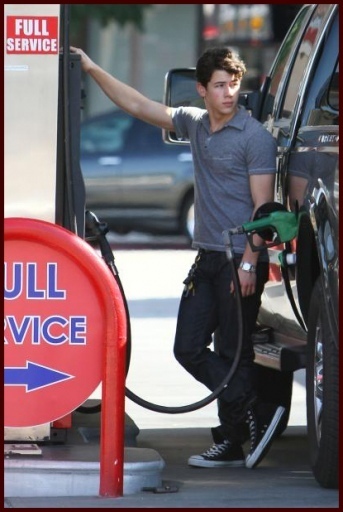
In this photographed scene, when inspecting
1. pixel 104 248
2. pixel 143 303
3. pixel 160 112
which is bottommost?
pixel 143 303

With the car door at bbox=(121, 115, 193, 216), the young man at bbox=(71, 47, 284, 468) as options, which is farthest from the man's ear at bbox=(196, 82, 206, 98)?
the car door at bbox=(121, 115, 193, 216)

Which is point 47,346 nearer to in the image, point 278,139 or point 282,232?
point 282,232

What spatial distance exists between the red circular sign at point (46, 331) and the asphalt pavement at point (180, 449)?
40cm

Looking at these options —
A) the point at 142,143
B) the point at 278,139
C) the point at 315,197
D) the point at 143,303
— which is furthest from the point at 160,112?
the point at 142,143

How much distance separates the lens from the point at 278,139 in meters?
7.35

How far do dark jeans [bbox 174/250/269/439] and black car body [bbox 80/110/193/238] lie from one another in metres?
12.3

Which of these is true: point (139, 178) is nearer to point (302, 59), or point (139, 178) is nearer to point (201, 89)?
point (302, 59)

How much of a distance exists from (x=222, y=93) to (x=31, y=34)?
3.47 feet

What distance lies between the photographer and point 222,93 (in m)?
6.61

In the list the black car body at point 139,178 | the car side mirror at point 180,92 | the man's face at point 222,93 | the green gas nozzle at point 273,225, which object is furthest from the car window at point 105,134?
the green gas nozzle at point 273,225

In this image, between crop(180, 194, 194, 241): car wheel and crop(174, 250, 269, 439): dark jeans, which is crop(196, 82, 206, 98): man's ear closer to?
crop(174, 250, 269, 439): dark jeans

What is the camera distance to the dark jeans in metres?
6.60

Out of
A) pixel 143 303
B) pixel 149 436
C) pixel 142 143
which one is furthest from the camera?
A: pixel 142 143

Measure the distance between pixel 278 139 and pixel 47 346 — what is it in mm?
2177
